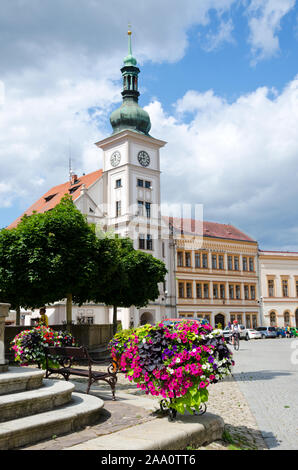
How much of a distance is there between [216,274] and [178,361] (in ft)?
160

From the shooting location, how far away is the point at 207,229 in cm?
5594

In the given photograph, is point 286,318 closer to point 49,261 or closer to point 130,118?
point 130,118

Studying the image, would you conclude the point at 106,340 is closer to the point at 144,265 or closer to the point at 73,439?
the point at 144,265

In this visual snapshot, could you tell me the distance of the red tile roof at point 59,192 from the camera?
155ft

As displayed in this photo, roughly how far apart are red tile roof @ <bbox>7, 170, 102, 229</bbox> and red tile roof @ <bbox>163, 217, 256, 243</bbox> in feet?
29.2

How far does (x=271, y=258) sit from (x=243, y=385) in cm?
4856

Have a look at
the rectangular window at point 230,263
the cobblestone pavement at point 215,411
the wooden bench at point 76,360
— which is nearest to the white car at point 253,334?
the rectangular window at point 230,263

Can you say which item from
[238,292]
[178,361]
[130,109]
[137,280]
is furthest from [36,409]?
[238,292]

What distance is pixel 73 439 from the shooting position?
5754mm

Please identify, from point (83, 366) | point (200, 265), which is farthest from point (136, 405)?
point (200, 265)

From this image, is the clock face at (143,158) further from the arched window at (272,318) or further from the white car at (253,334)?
the arched window at (272,318)

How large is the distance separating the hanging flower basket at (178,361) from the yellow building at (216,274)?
140ft

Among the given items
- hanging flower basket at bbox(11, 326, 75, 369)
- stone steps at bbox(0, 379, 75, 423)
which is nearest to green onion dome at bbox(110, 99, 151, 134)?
hanging flower basket at bbox(11, 326, 75, 369)

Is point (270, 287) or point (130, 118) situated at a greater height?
point (130, 118)
